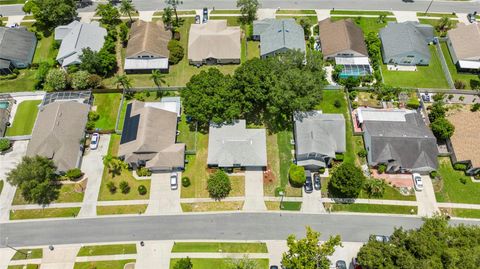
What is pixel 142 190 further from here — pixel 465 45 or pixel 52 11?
pixel 465 45

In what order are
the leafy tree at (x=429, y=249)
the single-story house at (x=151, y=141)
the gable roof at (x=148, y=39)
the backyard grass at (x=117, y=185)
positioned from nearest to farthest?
the leafy tree at (x=429, y=249)
the backyard grass at (x=117, y=185)
the single-story house at (x=151, y=141)
the gable roof at (x=148, y=39)

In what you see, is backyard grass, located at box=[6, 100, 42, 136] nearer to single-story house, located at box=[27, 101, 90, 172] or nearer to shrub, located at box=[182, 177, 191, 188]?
single-story house, located at box=[27, 101, 90, 172]

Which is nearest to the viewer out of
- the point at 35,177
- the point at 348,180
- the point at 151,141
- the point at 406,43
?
the point at 35,177

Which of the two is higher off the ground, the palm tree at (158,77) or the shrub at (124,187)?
the palm tree at (158,77)

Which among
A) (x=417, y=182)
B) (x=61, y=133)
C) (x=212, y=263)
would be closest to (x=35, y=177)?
(x=61, y=133)

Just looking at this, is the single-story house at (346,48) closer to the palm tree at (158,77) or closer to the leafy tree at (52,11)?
the palm tree at (158,77)

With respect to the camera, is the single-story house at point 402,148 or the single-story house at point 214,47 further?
the single-story house at point 214,47

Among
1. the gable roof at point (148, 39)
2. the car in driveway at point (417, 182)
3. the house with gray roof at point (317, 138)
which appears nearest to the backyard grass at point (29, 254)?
the gable roof at point (148, 39)

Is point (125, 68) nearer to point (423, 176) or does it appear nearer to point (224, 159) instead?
point (224, 159)
